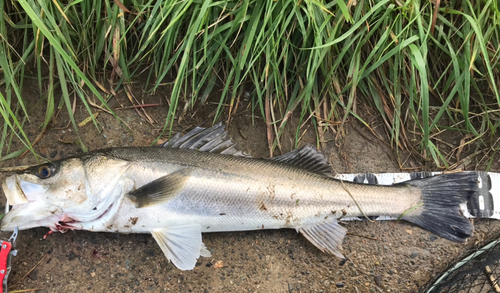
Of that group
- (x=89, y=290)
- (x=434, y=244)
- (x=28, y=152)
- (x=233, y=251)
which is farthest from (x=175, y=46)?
(x=434, y=244)

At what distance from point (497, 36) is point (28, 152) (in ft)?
13.2

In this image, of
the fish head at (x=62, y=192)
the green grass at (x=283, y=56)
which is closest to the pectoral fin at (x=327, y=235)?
the green grass at (x=283, y=56)

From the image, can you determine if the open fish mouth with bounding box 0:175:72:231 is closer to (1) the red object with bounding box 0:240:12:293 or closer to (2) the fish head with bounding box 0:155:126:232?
(2) the fish head with bounding box 0:155:126:232

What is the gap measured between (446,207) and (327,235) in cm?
104

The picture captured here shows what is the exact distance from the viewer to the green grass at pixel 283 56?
8.05ft

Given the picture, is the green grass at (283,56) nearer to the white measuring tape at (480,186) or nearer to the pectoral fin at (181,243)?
the white measuring tape at (480,186)

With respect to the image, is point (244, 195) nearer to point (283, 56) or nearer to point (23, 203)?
point (283, 56)

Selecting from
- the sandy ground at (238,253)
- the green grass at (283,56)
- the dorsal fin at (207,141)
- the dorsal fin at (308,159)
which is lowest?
the sandy ground at (238,253)

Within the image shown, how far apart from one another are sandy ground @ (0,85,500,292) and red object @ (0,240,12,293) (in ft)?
0.48

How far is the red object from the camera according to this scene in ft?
7.70

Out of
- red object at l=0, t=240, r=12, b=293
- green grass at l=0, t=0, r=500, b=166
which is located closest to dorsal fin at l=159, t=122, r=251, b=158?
green grass at l=0, t=0, r=500, b=166

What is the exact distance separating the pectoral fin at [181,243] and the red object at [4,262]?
1.08 meters

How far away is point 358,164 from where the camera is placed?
9.64 ft

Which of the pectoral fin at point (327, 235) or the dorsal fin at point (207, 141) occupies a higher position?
the dorsal fin at point (207, 141)
